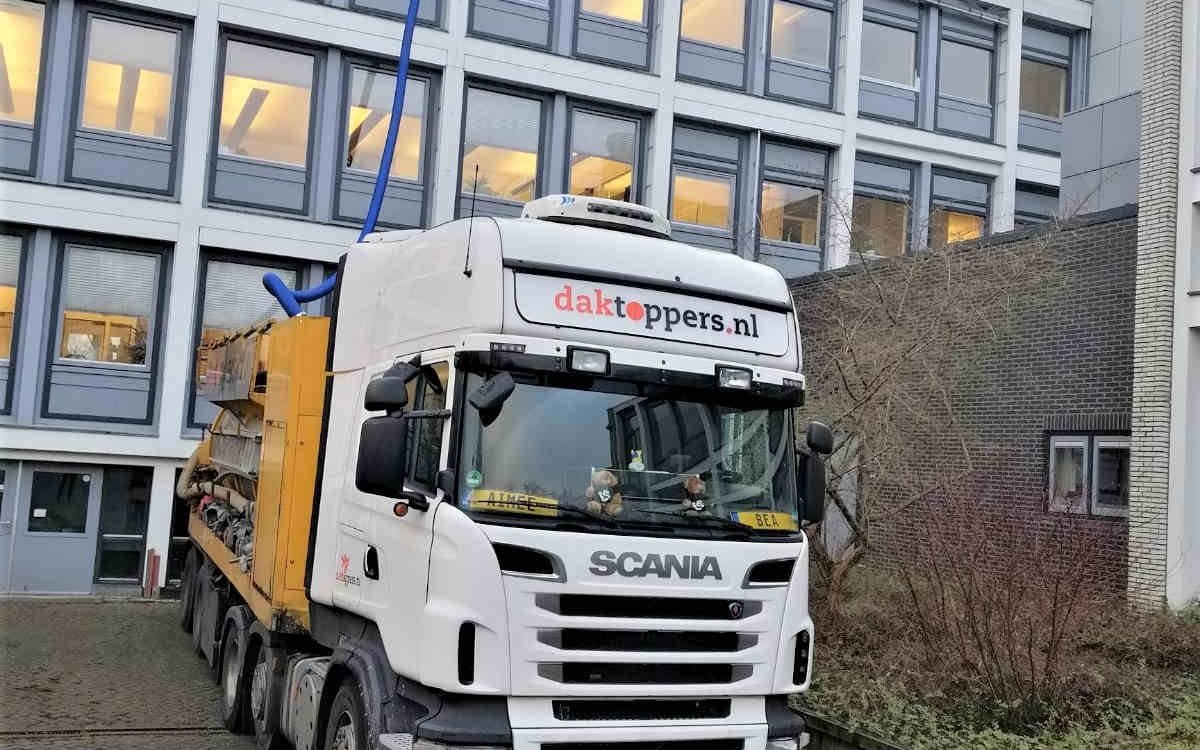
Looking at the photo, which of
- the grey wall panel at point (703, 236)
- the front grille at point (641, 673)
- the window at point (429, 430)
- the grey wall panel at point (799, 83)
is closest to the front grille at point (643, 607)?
the front grille at point (641, 673)

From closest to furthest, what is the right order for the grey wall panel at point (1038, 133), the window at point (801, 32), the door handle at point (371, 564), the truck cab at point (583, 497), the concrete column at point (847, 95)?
the truck cab at point (583, 497), the door handle at point (371, 564), the concrete column at point (847, 95), the window at point (801, 32), the grey wall panel at point (1038, 133)

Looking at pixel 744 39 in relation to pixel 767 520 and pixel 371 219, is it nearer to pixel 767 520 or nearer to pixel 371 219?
pixel 371 219

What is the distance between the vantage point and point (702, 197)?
2238 centimetres

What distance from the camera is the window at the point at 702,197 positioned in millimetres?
22141

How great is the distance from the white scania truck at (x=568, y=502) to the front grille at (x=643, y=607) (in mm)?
13

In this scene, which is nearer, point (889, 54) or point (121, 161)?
point (121, 161)

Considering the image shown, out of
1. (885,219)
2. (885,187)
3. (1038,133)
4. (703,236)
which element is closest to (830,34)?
(885,187)

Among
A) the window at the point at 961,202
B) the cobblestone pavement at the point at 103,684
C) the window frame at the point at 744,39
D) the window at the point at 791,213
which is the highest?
the window frame at the point at 744,39

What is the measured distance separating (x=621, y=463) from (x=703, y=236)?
16.5m

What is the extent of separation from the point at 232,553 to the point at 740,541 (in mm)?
5928

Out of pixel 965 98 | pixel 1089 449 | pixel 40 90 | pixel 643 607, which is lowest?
pixel 643 607

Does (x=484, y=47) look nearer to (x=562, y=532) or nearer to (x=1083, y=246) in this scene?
(x=1083, y=246)

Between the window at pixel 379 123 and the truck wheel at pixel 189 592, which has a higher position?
the window at pixel 379 123

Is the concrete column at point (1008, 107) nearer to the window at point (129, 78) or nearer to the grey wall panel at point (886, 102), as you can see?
the grey wall panel at point (886, 102)
